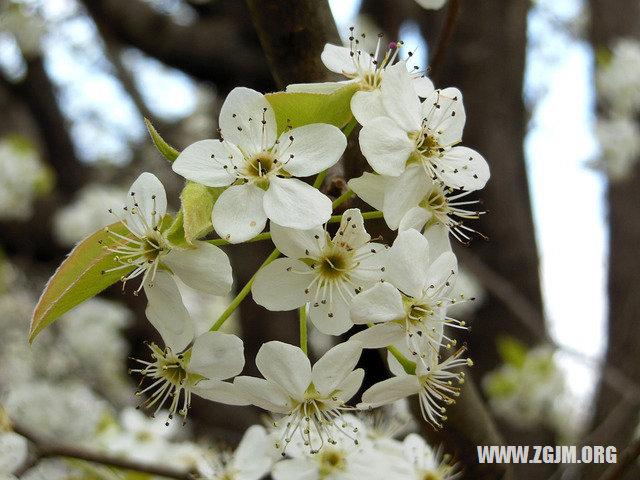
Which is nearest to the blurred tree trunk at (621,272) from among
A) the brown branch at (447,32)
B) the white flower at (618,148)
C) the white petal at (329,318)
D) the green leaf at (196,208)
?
the white flower at (618,148)

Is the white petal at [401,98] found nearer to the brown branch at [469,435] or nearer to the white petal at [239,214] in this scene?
the white petal at [239,214]

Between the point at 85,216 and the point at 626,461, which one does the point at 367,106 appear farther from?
the point at 85,216

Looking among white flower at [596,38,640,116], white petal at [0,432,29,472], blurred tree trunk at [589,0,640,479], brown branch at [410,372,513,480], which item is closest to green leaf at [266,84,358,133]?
brown branch at [410,372,513,480]

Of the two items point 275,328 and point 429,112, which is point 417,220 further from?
point 275,328

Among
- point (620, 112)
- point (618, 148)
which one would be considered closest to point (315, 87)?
point (618, 148)

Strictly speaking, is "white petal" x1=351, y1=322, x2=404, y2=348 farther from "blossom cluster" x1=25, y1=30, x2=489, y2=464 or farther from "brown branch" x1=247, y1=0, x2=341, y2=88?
"brown branch" x1=247, y1=0, x2=341, y2=88

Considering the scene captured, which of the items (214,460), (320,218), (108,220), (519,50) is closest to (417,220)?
(320,218)
